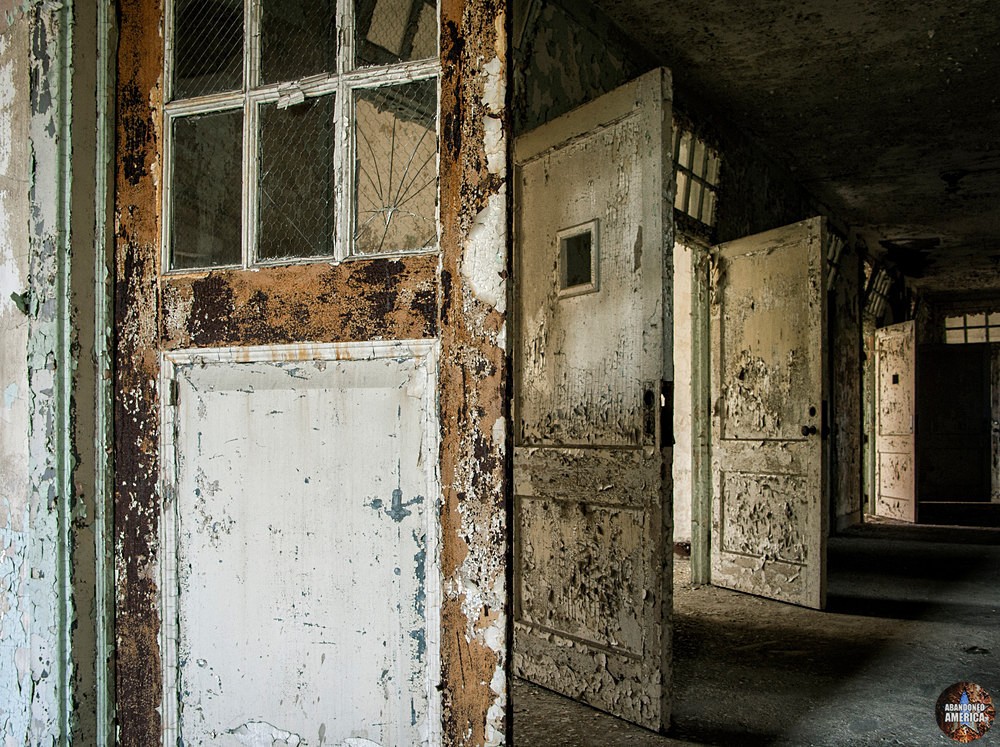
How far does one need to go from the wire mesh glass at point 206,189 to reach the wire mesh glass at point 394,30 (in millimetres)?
341

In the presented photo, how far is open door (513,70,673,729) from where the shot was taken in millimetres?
2486

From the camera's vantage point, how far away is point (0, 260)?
170 centimetres

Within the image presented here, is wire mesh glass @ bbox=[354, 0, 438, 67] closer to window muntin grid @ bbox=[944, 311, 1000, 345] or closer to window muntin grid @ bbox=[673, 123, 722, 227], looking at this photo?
window muntin grid @ bbox=[673, 123, 722, 227]

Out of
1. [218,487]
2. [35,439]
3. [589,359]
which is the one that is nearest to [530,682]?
[589,359]

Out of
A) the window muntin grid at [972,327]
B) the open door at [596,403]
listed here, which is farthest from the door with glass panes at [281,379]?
the window muntin grid at [972,327]

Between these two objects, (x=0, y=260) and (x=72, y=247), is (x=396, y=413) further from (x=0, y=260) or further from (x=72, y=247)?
(x=0, y=260)

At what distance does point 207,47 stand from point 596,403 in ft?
5.49

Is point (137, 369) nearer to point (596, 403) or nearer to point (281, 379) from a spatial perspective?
point (281, 379)

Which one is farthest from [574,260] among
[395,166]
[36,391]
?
A: [36,391]

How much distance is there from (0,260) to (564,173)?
1866mm

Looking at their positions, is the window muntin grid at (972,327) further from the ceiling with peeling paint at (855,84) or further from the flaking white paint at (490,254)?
the flaking white paint at (490,254)

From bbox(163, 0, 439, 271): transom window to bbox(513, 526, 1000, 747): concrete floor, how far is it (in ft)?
5.50

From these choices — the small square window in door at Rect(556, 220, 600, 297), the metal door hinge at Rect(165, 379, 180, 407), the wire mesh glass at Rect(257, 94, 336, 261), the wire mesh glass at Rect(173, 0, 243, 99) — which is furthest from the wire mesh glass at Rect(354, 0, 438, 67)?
the small square window in door at Rect(556, 220, 600, 297)

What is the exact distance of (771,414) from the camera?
433 centimetres
